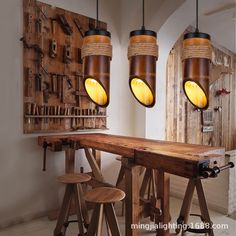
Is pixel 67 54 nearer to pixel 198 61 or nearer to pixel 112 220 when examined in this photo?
pixel 198 61

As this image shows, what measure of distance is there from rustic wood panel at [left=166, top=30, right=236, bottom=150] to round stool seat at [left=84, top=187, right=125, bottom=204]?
8.20 ft

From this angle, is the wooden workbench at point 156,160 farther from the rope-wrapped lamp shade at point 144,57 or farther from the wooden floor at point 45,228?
the wooden floor at point 45,228

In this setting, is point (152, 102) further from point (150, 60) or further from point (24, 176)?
point (24, 176)

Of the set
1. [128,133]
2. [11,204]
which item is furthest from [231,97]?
[11,204]

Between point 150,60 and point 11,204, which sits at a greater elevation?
point 150,60

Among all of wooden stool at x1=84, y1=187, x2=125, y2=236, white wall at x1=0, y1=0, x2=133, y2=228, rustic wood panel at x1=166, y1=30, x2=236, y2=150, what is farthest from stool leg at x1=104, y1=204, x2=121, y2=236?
rustic wood panel at x1=166, y1=30, x2=236, y2=150

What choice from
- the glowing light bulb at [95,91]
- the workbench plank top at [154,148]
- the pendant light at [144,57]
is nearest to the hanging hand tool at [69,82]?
the workbench plank top at [154,148]

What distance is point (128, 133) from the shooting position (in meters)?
3.83

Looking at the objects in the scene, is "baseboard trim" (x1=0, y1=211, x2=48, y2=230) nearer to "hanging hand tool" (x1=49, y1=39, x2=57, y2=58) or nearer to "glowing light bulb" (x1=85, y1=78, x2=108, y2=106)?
"glowing light bulb" (x1=85, y1=78, x2=108, y2=106)

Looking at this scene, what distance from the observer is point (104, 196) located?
6.29 feet

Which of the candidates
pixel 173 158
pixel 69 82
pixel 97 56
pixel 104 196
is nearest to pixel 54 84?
pixel 69 82

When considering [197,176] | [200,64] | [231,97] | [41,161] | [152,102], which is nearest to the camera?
[197,176]

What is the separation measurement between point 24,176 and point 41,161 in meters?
0.25

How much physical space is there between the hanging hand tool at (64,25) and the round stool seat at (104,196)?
208 centimetres
